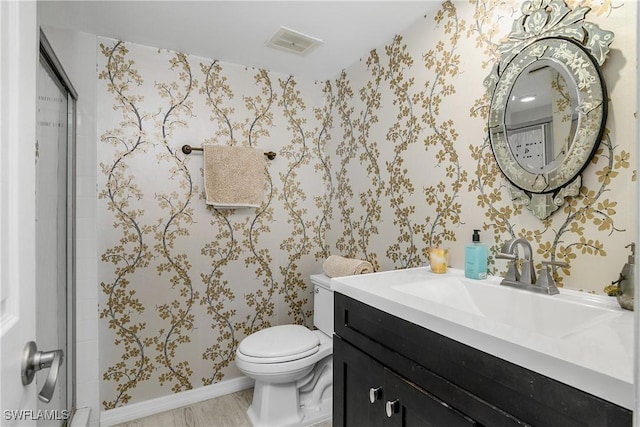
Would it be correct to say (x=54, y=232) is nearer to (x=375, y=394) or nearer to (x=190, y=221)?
(x=190, y=221)

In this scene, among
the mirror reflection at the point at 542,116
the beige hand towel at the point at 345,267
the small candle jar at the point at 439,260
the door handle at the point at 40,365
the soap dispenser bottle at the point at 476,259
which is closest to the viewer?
the door handle at the point at 40,365

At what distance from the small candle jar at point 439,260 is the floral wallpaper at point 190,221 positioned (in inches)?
42.7

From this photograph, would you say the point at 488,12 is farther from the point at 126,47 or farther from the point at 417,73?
the point at 126,47

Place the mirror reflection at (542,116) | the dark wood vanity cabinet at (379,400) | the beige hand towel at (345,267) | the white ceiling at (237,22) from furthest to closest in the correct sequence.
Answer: the beige hand towel at (345,267)
the white ceiling at (237,22)
the mirror reflection at (542,116)
the dark wood vanity cabinet at (379,400)

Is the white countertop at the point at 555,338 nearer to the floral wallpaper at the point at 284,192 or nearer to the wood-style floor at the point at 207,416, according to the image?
the floral wallpaper at the point at 284,192

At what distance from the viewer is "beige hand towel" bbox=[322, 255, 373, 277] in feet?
6.18

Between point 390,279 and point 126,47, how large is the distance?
75.3 inches

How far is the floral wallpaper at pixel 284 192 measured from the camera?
139cm

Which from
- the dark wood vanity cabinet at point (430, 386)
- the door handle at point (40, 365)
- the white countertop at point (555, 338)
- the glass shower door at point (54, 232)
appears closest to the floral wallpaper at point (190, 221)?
the glass shower door at point (54, 232)

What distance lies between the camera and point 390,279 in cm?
135

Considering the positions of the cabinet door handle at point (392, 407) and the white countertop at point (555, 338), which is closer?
the white countertop at point (555, 338)

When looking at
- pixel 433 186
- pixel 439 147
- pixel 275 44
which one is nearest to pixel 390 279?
pixel 433 186

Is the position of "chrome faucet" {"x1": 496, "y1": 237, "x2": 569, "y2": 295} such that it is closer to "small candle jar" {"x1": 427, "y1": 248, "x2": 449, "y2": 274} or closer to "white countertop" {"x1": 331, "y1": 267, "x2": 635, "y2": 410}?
"white countertop" {"x1": 331, "y1": 267, "x2": 635, "y2": 410}

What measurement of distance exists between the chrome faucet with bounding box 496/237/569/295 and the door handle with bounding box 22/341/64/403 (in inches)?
50.2
